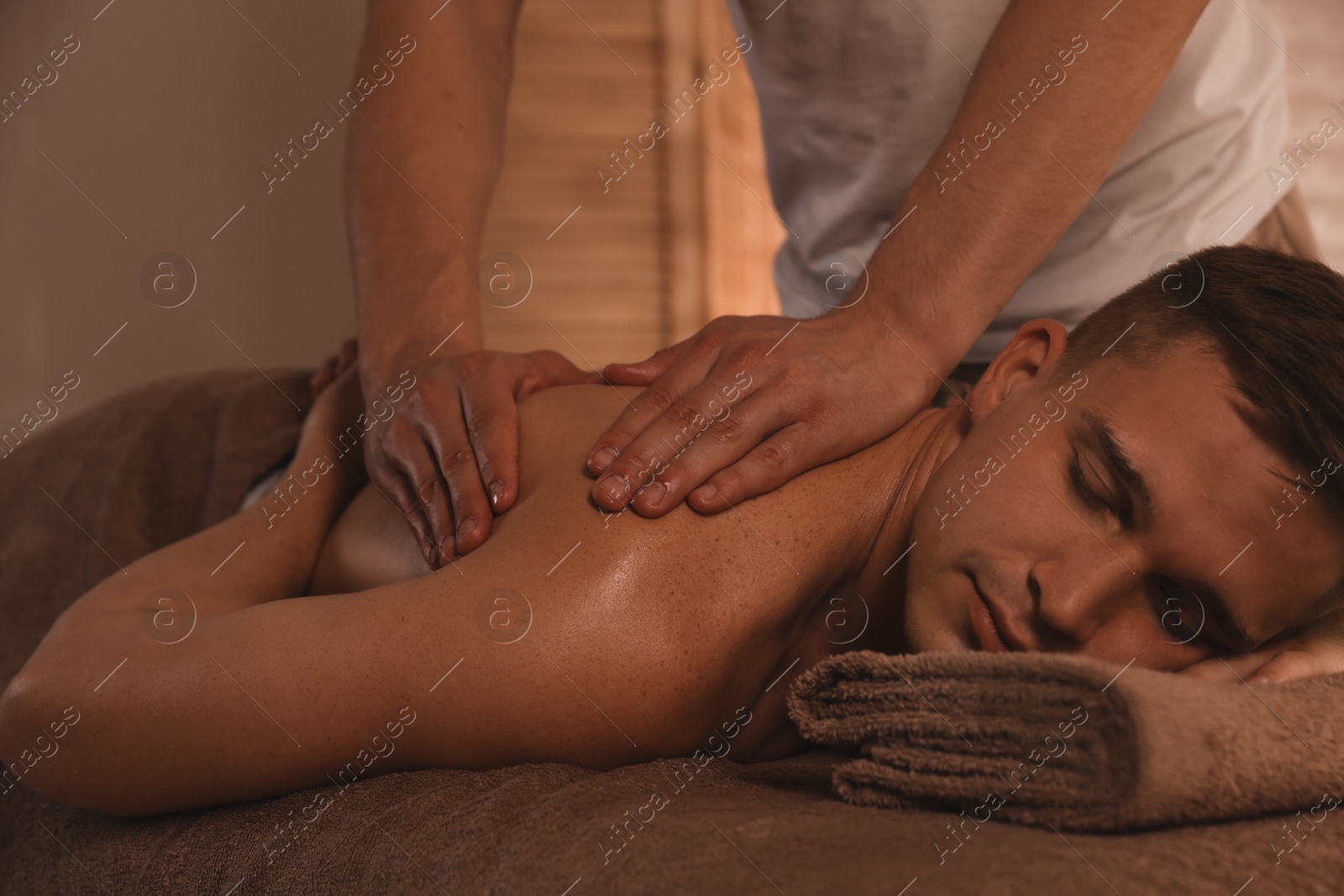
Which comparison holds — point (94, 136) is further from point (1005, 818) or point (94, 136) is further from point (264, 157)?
point (1005, 818)

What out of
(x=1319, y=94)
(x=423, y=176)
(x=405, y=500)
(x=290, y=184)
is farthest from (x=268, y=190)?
(x=1319, y=94)

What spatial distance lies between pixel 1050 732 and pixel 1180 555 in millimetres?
265

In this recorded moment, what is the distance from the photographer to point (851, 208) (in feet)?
4.77

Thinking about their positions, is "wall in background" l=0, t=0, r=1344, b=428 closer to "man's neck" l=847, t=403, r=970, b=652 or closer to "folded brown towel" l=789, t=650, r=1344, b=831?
"man's neck" l=847, t=403, r=970, b=652

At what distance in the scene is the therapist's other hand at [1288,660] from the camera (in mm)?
841

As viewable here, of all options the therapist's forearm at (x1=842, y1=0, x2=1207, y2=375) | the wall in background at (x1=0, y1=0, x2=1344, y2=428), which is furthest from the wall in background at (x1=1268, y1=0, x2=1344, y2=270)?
the therapist's forearm at (x1=842, y1=0, x2=1207, y2=375)

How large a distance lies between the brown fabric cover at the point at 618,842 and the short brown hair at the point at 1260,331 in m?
0.27

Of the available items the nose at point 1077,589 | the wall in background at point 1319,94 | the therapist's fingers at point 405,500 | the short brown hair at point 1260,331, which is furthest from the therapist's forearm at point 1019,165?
the wall in background at point 1319,94

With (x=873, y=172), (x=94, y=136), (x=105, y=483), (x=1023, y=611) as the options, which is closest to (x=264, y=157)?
(x=94, y=136)

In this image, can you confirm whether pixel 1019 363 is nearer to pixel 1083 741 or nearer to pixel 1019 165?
pixel 1019 165

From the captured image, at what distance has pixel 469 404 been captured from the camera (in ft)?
3.33

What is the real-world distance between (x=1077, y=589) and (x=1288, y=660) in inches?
8.1

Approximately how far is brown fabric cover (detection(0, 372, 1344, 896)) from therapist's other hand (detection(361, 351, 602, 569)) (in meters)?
0.24

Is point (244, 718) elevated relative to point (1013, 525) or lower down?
elevated
